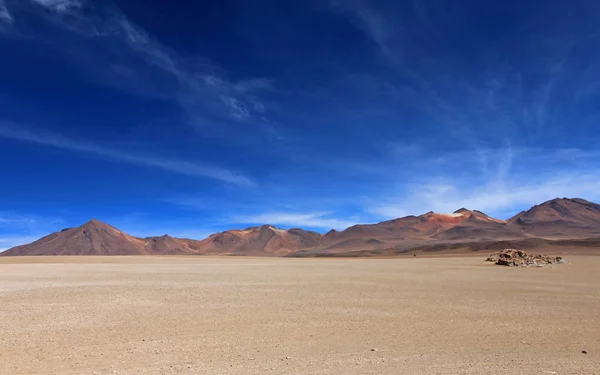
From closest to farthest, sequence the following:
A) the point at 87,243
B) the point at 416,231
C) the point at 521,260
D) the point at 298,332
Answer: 1. the point at 298,332
2. the point at 521,260
3. the point at 416,231
4. the point at 87,243

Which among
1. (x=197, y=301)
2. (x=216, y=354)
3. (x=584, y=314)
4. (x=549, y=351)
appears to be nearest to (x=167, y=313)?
(x=197, y=301)

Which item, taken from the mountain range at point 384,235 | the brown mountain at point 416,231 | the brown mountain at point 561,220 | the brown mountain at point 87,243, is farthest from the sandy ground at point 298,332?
the brown mountain at point 87,243

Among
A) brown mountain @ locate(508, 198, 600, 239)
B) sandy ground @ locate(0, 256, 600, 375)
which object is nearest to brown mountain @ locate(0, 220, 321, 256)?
brown mountain @ locate(508, 198, 600, 239)

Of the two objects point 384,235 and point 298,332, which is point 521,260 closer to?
point 298,332

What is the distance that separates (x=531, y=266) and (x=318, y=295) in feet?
86.2

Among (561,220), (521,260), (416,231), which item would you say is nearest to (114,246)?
(416,231)

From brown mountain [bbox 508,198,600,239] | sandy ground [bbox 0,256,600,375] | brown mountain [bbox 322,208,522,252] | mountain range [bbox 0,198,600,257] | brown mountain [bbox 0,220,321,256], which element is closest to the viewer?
sandy ground [bbox 0,256,600,375]

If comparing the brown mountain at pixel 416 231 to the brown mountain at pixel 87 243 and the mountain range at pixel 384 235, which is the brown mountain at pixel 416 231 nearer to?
the mountain range at pixel 384 235

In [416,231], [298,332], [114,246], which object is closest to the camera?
[298,332]

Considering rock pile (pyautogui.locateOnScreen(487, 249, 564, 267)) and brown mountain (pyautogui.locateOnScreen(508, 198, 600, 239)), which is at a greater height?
brown mountain (pyautogui.locateOnScreen(508, 198, 600, 239))

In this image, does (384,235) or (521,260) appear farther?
(384,235)

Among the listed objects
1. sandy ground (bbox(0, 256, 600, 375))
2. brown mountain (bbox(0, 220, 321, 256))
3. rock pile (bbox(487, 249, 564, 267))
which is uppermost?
brown mountain (bbox(0, 220, 321, 256))

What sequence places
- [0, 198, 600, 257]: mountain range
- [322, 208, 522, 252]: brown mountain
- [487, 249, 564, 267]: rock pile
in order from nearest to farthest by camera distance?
[487, 249, 564, 267]: rock pile, [0, 198, 600, 257]: mountain range, [322, 208, 522, 252]: brown mountain

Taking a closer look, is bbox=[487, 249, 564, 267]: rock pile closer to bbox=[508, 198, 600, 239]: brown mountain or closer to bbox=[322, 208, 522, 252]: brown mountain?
bbox=[508, 198, 600, 239]: brown mountain
